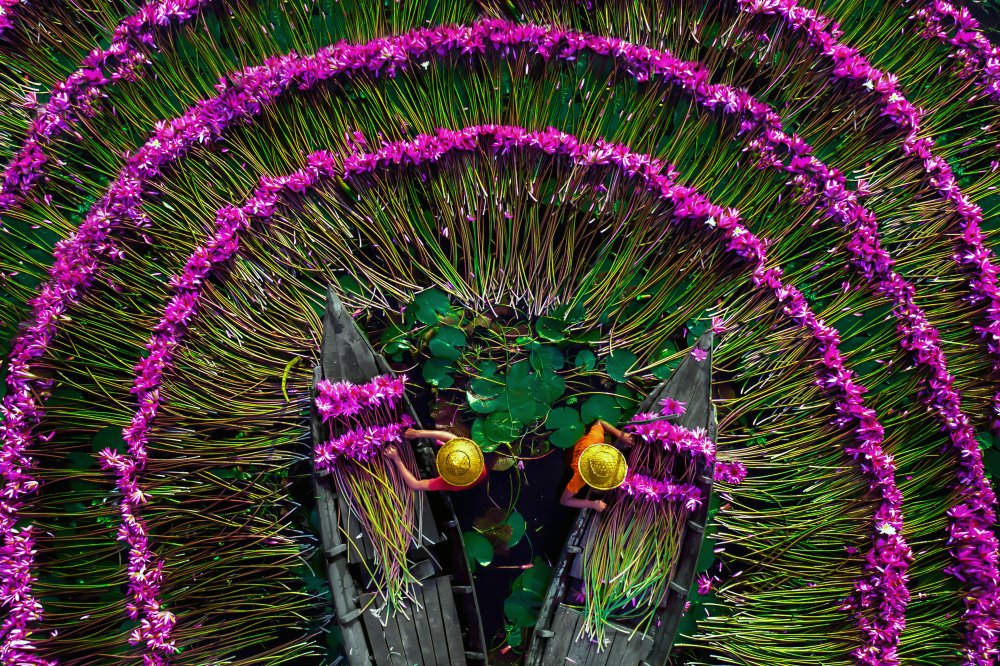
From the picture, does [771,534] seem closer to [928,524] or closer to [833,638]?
[833,638]

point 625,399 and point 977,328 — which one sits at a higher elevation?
point 977,328

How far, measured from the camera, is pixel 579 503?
2.03 meters

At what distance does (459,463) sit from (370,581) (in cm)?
53

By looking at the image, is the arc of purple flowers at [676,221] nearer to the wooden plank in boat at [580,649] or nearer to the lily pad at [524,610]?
the wooden plank in boat at [580,649]

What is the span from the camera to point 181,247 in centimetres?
217

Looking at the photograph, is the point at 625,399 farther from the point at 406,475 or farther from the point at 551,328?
the point at 406,475

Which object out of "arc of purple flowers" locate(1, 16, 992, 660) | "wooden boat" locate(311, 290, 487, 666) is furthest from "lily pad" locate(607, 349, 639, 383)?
"arc of purple flowers" locate(1, 16, 992, 660)

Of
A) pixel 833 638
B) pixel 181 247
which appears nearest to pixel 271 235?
pixel 181 247

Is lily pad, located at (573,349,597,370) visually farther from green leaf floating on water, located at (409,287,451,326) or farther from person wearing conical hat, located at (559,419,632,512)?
green leaf floating on water, located at (409,287,451,326)

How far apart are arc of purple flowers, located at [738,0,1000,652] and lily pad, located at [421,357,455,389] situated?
1.57 m

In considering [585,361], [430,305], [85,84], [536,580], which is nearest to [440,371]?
[430,305]

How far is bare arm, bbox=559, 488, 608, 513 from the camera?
6.55 feet

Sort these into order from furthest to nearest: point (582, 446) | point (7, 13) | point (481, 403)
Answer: point (7, 13) → point (481, 403) → point (582, 446)

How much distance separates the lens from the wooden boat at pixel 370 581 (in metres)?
1.92
